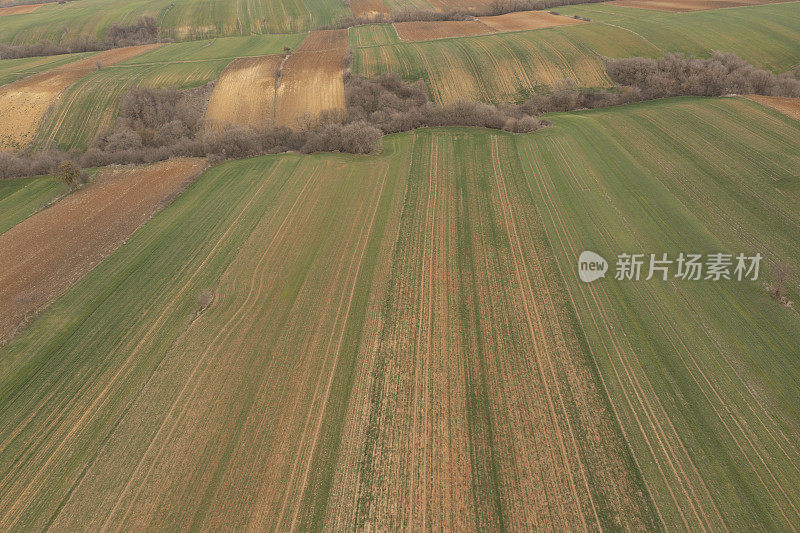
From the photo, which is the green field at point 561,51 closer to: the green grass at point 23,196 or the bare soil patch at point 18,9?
the green grass at point 23,196

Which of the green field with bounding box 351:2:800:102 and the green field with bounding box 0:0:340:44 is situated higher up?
the green field with bounding box 0:0:340:44

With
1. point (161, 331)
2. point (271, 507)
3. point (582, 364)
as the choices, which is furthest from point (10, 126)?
point (582, 364)

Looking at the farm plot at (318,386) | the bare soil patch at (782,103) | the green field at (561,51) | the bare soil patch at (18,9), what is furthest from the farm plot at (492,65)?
the bare soil patch at (18,9)

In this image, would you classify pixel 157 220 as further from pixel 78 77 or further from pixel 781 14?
pixel 781 14

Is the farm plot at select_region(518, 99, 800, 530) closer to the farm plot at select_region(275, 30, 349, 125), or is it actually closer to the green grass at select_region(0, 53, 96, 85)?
the farm plot at select_region(275, 30, 349, 125)

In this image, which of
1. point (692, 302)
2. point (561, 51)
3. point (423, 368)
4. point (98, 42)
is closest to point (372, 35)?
point (561, 51)

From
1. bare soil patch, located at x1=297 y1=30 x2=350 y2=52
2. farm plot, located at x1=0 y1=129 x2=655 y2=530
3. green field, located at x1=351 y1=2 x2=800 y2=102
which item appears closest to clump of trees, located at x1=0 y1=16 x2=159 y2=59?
bare soil patch, located at x1=297 y1=30 x2=350 y2=52

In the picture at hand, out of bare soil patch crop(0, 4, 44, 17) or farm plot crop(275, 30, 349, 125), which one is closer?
farm plot crop(275, 30, 349, 125)

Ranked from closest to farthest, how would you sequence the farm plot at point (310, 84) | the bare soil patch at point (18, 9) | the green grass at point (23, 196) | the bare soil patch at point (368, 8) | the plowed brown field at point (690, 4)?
1. the green grass at point (23, 196)
2. the farm plot at point (310, 84)
3. the plowed brown field at point (690, 4)
4. the bare soil patch at point (368, 8)
5. the bare soil patch at point (18, 9)
